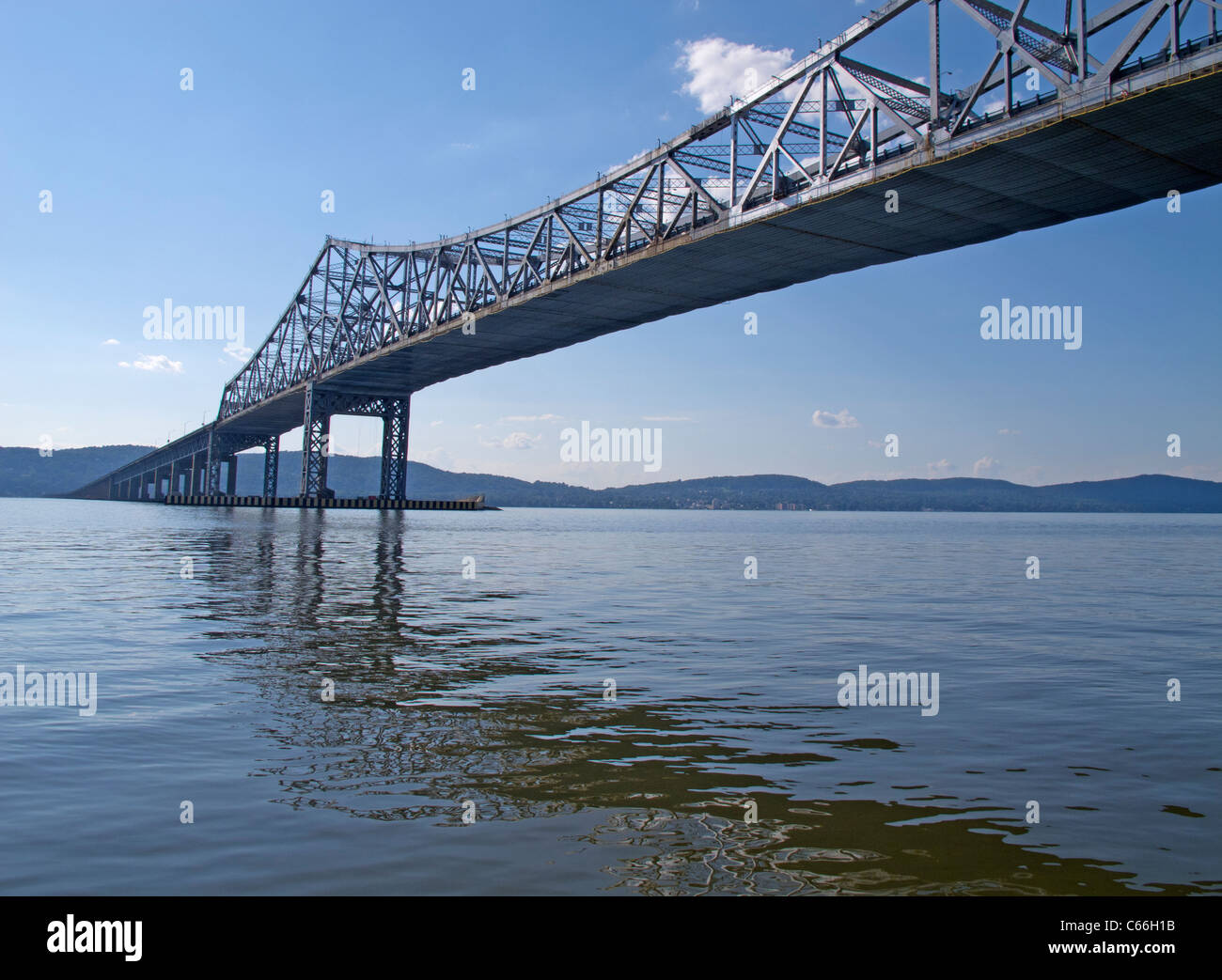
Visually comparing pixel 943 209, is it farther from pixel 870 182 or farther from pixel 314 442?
pixel 314 442

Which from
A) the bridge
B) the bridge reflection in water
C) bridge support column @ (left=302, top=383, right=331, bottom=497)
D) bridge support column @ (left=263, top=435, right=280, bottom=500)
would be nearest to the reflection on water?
the bridge reflection in water

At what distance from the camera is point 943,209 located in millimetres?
44812

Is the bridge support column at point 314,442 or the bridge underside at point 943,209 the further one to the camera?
the bridge support column at point 314,442

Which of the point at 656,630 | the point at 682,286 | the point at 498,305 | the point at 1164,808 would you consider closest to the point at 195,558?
the point at 656,630

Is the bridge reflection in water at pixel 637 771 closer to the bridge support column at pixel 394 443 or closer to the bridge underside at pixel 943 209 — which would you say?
the bridge underside at pixel 943 209

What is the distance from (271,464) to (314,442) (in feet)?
187

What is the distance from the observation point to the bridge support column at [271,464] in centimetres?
16512

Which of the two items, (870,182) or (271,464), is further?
(271,464)

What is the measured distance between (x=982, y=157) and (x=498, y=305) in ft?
155

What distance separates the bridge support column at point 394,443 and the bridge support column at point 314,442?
7694 mm

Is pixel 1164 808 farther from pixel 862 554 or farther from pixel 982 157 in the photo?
pixel 862 554


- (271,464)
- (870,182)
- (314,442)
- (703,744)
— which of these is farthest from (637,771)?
(271,464)

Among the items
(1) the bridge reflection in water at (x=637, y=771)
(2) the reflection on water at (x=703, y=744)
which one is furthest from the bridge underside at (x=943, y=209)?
(1) the bridge reflection in water at (x=637, y=771)
